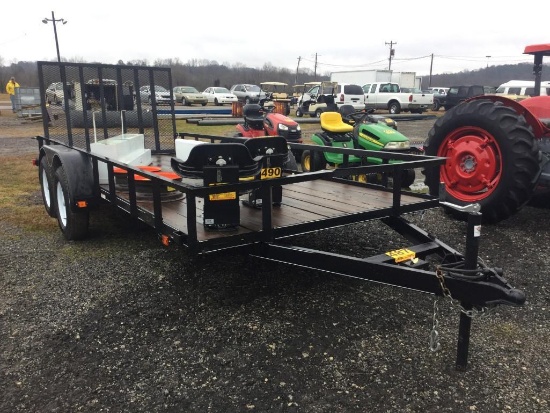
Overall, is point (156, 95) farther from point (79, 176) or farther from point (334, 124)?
point (334, 124)

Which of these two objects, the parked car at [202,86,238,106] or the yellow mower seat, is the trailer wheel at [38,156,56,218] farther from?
the parked car at [202,86,238,106]

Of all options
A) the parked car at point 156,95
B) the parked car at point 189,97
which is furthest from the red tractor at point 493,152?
the parked car at point 189,97

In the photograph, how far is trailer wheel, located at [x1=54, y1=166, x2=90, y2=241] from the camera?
456cm

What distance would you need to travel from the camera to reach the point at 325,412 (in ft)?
7.84

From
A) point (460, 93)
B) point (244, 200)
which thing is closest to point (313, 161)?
point (244, 200)

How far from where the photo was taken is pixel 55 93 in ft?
17.8

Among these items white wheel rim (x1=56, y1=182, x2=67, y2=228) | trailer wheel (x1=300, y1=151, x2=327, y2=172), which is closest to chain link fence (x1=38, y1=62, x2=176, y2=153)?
white wheel rim (x1=56, y1=182, x2=67, y2=228)

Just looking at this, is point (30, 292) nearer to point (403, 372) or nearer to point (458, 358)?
point (403, 372)

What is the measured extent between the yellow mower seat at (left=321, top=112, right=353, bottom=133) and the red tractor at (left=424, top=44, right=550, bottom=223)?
2.55 m

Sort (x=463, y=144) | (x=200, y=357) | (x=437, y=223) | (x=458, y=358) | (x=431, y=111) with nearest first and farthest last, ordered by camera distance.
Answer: (x=458, y=358)
(x=200, y=357)
(x=463, y=144)
(x=437, y=223)
(x=431, y=111)

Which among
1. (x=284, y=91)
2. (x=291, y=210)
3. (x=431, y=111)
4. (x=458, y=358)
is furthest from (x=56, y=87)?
(x=284, y=91)

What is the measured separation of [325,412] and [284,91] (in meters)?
41.2

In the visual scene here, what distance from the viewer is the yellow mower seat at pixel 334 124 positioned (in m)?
8.02

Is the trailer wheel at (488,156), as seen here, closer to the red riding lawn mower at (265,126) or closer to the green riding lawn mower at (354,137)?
the green riding lawn mower at (354,137)
